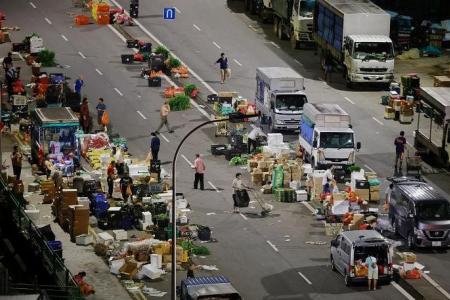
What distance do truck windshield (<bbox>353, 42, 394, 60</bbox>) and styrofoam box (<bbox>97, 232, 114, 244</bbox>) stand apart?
81.5 ft

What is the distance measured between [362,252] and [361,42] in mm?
27699

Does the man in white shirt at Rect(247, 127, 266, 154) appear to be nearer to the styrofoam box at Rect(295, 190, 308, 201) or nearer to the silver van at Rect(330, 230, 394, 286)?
the styrofoam box at Rect(295, 190, 308, 201)

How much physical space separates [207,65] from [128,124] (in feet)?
40.6

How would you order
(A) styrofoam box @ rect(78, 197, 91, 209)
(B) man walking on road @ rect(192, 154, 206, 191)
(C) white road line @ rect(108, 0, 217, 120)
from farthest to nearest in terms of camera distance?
(C) white road line @ rect(108, 0, 217, 120) → (B) man walking on road @ rect(192, 154, 206, 191) → (A) styrofoam box @ rect(78, 197, 91, 209)

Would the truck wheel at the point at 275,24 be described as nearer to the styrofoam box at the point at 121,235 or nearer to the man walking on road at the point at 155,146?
the man walking on road at the point at 155,146

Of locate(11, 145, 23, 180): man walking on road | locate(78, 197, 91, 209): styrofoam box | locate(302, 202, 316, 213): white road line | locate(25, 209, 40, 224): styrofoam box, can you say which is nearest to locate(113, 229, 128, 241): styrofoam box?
locate(78, 197, 91, 209): styrofoam box

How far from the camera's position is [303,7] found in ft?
300

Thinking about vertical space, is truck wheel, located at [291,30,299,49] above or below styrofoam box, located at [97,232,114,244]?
above

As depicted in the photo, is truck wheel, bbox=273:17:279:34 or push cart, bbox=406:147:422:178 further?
→ truck wheel, bbox=273:17:279:34

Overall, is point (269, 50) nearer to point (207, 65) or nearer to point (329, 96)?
point (207, 65)

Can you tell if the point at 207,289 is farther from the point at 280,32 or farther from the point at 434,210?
the point at 280,32

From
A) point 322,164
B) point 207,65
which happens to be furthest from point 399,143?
point 207,65

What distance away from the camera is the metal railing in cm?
5125

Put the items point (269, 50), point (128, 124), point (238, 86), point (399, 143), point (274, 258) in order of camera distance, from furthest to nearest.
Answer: point (269, 50), point (238, 86), point (128, 124), point (399, 143), point (274, 258)
